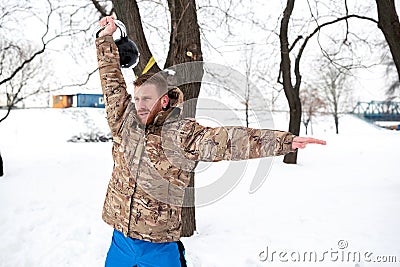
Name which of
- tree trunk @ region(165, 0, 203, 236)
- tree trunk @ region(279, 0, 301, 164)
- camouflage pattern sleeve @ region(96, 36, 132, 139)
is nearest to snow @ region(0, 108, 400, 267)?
tree trunk @ region(165, 0, 203, 236)

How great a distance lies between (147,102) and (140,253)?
735 millimetres

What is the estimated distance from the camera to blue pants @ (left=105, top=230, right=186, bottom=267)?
5.74ft

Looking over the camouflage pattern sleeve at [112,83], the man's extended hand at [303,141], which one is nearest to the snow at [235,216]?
the camouflage pattern sleeve at [112,83]

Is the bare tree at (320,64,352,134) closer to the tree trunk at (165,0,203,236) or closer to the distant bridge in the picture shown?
the distant bridge

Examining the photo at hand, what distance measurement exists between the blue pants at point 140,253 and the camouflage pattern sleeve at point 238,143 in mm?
554

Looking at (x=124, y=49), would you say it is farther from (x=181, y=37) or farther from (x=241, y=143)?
(x=181, y=37)

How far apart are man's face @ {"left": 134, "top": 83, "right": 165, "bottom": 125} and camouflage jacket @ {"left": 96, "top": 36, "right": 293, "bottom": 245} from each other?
33mm

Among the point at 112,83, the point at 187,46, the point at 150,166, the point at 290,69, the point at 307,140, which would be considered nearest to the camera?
the point at 307,140

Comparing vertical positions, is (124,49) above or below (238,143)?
above

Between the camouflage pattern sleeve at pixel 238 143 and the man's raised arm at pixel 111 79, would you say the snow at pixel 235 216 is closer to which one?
the man's raised arm at pixel 111 79

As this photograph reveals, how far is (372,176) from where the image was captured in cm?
803

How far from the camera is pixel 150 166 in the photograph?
1698mm

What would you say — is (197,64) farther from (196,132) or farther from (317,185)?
(317,185)

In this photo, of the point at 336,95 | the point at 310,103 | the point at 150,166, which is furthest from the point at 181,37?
the point at 336,95
